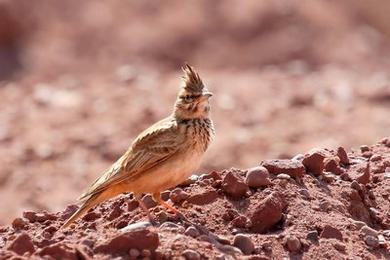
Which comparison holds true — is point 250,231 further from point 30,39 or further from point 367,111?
point 30,39

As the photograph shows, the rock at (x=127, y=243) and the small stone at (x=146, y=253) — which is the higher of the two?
the rock at (x=127, y=243)

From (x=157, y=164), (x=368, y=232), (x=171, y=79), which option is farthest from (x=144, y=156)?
(x=171, y=79)

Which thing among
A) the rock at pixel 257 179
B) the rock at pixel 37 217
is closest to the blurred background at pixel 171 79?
the rock at pixel 37 217

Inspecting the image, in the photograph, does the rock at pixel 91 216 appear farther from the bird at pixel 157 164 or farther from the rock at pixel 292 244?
the rock at pixel 292 244

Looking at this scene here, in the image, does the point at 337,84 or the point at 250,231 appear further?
the point at 337,84

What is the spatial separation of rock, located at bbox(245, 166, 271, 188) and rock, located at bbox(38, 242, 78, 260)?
2.23 metres

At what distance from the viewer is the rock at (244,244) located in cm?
870

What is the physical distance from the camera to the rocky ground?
8.16m

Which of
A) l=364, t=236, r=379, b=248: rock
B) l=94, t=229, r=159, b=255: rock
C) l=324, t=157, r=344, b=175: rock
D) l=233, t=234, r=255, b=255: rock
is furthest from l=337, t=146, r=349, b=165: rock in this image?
l=94, t=229, r=159, b=255: rock

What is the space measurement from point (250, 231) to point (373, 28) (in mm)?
20107

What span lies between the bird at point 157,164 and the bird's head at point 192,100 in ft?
0.08

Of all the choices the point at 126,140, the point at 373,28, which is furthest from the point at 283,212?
the point at 373,28

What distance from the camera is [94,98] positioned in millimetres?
21797

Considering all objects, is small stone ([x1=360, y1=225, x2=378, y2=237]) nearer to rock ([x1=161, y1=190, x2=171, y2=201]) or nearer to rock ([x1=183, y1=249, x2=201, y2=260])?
rock ([x1=161, y1=190, x2=171, y2=201])
